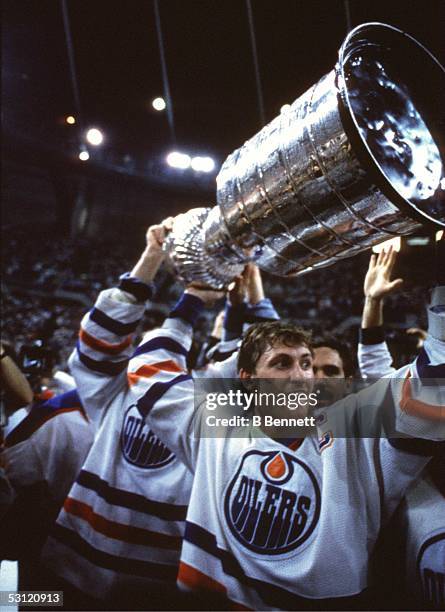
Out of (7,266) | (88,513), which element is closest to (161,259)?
(88,513)

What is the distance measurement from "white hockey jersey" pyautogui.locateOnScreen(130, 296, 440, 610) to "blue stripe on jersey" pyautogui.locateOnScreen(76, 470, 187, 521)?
27 centimetres

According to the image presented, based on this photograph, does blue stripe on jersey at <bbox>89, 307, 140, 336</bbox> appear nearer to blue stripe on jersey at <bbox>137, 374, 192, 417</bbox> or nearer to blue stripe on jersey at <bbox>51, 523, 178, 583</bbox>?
blue stripe on jersey at <bbox>137, 374, 192, 417</bbox>

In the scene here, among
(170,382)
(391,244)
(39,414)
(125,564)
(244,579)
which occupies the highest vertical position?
(391,244)

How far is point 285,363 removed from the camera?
3.80 ft

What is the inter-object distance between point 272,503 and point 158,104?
12.7m

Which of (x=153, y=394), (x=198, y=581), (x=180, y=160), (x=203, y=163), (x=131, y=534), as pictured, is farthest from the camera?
(x=203, y=163)

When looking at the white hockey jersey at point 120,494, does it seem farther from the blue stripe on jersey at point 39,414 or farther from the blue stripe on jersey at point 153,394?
the blue stripe on jersey at point 39,414

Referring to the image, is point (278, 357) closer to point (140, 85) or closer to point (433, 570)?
point (433, 570)

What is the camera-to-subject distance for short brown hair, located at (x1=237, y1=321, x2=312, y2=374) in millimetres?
1202

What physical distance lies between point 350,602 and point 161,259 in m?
1.04

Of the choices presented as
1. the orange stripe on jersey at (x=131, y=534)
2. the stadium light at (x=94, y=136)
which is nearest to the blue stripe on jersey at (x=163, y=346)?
the orange stripe on jersey at (x=131, y=534)

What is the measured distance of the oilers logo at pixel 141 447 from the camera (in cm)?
130

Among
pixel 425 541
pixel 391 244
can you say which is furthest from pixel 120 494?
pixel 391 244

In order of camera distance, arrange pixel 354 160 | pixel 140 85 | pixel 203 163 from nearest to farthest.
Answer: pixel 354 160
pixel 140 85
pixel 203 163
